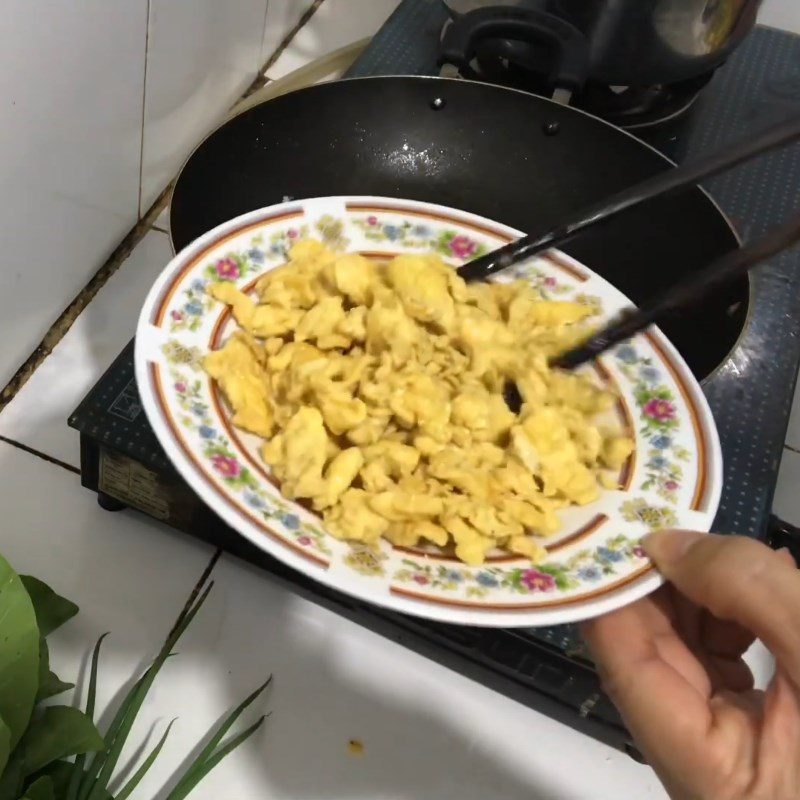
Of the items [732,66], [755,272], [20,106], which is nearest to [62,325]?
[20,106]

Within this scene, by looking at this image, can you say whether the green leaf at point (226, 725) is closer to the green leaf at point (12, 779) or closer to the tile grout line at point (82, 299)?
the green leaf at point (12, 779)

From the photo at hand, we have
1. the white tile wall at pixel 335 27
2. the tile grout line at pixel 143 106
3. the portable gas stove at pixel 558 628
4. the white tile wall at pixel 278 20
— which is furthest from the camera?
the white tile wall at pixel 335 27

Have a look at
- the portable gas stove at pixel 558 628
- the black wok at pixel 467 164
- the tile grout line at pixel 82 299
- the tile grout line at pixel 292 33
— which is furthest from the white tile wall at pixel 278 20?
the portable gas stove at pixel 558 628

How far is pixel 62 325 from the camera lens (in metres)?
0.92

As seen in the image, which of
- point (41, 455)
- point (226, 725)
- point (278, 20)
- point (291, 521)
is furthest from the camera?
point (278, 20)

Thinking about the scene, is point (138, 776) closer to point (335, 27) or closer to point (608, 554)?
point (608, 554)

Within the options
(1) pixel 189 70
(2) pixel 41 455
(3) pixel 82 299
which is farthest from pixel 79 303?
(1) pixel 189 70

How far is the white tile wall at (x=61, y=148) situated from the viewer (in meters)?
0.68

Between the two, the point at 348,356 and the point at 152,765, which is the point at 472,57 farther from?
the point at 152,765

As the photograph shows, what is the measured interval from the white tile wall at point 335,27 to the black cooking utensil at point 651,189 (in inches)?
28.7

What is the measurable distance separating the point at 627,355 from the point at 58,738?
52 centimetres

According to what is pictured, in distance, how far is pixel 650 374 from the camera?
60cm

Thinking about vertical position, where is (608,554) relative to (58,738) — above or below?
above

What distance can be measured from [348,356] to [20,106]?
357 millimetres
